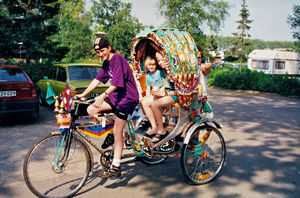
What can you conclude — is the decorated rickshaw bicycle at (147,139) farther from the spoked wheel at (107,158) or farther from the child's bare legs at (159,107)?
the child's bare legs at (159,107)

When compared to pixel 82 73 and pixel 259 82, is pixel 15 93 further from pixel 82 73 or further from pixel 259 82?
pixel 259 82

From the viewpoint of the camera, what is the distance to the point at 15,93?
7523 millimetres

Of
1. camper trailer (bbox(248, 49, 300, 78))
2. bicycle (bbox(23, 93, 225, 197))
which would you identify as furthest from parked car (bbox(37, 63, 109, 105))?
camper trailer (bbox(248, 49, 300, 78))

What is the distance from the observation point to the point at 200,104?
4.52 metres

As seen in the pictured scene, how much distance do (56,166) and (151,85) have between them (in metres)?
2.04

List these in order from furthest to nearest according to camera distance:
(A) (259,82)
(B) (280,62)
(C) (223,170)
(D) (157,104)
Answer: (B) (280,62), (A) (259,82), (C) (223,170), (D) (157,104)

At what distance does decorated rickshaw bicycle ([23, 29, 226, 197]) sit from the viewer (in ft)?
12.0

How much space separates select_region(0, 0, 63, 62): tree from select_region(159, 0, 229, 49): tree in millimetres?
12624

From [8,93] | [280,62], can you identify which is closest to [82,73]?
[8,93]

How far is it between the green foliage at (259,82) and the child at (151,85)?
13546 mm

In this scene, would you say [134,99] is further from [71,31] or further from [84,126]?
[71,31]

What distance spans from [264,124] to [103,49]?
6.39 metres

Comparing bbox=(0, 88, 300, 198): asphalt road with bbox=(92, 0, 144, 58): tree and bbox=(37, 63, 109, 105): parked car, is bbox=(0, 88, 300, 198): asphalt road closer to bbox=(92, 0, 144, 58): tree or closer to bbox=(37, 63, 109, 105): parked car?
bbox=(37, 63, 109, 105): parked car

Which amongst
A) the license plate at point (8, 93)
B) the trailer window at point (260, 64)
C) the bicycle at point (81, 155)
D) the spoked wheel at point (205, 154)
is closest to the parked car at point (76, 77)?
the license plate at point (8, 93)
